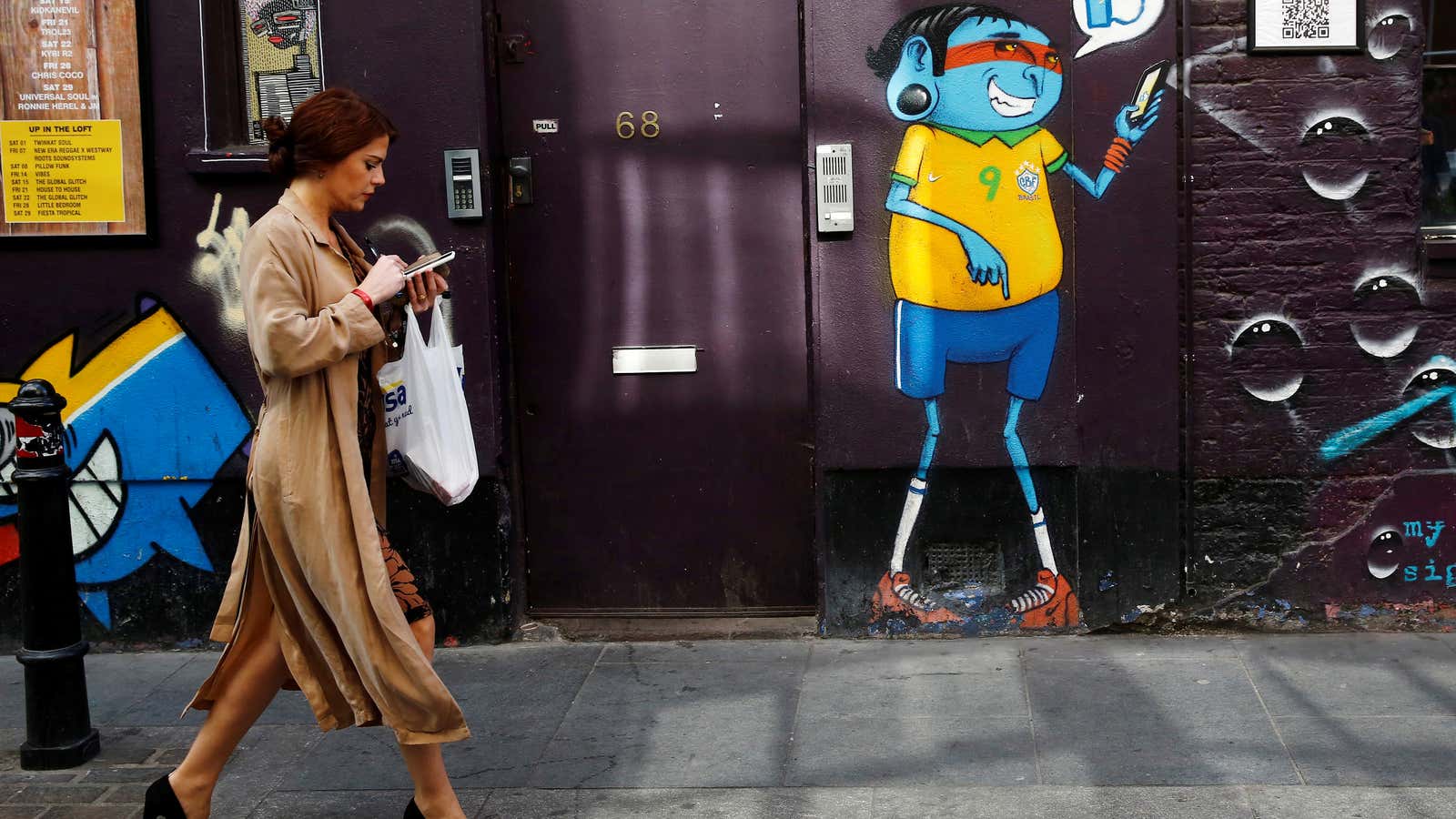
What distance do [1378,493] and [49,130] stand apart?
5.19m

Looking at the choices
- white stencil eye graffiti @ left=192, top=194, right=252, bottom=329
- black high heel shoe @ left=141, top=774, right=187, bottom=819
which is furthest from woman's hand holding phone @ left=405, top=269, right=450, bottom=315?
white stencil eye graffiti @ left=192, top=194, right=252, bottom=329

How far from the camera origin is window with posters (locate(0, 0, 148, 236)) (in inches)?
228

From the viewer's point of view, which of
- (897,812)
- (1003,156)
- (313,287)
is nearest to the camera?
(313,287)

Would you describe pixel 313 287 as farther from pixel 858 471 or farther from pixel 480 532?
pixel 858 471

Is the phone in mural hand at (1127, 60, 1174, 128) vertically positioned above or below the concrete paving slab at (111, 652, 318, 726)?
above

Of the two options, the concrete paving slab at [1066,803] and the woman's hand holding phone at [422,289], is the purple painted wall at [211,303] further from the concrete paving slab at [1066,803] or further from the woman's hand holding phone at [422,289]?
the concrete paving slab at [1066,803]

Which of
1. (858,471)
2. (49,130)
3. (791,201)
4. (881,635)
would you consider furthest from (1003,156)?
(49,130)

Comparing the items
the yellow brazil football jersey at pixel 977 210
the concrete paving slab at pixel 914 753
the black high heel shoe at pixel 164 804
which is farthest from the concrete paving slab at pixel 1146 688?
the black high heel shoe at pixel 164 804

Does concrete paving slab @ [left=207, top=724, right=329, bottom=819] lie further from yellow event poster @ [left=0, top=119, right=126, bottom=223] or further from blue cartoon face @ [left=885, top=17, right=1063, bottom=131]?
blue cartoon face @ [left=885, top=17, right=1063, bottom=131]

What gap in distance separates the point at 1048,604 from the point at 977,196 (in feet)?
5.11

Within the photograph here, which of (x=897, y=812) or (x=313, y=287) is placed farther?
(x=897, y=812)

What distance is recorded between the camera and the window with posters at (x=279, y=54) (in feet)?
18.9

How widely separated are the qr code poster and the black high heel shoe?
4366 mm

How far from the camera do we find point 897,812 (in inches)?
167
